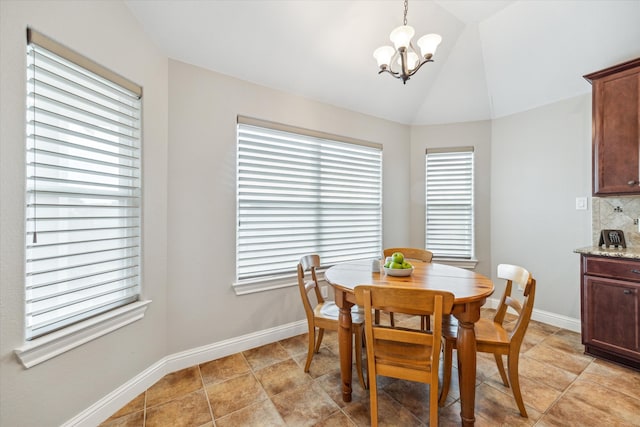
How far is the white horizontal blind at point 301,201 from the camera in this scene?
260cm

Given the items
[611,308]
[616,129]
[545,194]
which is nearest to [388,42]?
[616,129]

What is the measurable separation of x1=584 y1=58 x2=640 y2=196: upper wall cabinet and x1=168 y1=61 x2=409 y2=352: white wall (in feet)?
9.42

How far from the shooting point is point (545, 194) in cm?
316

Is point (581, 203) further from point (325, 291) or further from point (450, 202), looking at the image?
point (325, 291)

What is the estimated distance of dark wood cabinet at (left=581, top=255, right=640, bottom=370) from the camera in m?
2.13

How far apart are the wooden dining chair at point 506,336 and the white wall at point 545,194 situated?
5.62 ft

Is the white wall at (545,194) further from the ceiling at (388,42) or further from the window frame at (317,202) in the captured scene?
the window frame at (317,202)

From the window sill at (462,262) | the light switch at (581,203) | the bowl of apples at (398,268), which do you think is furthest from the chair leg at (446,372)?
the light switch at (581,203)

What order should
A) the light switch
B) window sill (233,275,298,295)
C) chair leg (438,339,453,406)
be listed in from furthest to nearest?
1. the light switch
2. window sill (233,275,298,295)
3. chair leg (438,339,453,406)

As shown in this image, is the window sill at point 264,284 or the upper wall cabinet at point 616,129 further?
the window sill at point 264,284

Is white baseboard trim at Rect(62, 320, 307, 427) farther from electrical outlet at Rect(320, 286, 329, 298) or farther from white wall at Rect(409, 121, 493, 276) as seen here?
white wall at Rect(409, 121, 493, 276)

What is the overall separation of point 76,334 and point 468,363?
2.24 metres

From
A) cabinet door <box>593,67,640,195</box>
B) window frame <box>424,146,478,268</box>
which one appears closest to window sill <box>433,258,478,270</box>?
window frame <box>424,146,478,268</box>

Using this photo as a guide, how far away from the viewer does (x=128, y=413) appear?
5.65 feet
